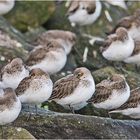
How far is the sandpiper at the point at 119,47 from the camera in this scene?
59.6 ft

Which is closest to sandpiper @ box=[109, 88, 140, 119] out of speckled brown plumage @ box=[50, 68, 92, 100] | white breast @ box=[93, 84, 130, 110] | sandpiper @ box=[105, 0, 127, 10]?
white breast @ box=[93, 84, 130, 110]

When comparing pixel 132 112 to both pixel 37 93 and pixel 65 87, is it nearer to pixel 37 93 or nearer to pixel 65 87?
pixel 65 87

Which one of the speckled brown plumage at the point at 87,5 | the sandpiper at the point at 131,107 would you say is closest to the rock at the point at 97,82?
the sandpiper at the point at 131,107

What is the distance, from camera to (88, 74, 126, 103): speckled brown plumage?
47.7 feet

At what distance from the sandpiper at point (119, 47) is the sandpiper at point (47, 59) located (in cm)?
145

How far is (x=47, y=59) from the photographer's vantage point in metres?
17.6

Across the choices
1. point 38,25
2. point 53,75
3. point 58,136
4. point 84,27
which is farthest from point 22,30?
point 58,136

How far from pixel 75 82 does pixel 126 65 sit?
6.10 m

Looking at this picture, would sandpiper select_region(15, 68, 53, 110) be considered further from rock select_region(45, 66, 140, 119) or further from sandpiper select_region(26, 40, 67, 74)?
sandpiper select_region(26, 40, 67, 74)

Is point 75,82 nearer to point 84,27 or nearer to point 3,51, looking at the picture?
point 3,51

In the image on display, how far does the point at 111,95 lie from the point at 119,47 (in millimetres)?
3939

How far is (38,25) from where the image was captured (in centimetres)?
2269

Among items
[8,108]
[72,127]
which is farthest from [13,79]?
[8,108]

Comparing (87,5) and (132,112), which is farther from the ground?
(87,5)
